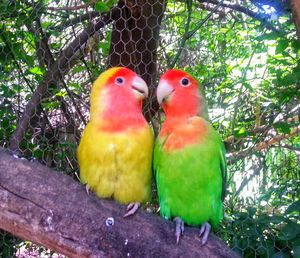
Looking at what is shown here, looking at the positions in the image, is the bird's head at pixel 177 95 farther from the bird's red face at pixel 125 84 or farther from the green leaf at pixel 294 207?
the green leaf at pixel 294 207

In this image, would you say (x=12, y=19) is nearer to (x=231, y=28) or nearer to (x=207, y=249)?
(x=231, y=28)

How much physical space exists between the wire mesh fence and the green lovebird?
386mm

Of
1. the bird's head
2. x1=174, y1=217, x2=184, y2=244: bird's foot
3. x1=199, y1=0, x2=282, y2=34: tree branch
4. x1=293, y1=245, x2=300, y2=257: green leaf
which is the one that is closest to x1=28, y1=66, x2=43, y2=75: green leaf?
x1=199, y1=0, x2=282, y2=34: tree branch

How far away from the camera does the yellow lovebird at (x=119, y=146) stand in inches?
37.7

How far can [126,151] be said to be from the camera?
0.95 m

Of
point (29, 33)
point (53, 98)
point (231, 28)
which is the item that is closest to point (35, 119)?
point (53, 98)

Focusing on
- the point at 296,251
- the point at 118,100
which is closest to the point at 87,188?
the point at 118,100

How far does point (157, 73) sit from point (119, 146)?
0.59 meters

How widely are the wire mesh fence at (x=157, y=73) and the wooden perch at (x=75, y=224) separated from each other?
1.59 feet

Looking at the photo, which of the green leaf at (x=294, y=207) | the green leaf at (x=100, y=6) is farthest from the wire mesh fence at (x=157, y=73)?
the green leaf at (x=294, y=207)

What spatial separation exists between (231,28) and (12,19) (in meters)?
0.63

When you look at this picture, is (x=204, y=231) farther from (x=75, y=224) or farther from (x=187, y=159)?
(x=75, y=224)

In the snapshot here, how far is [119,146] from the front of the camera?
95 cm

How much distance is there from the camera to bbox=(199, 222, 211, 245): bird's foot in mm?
925
